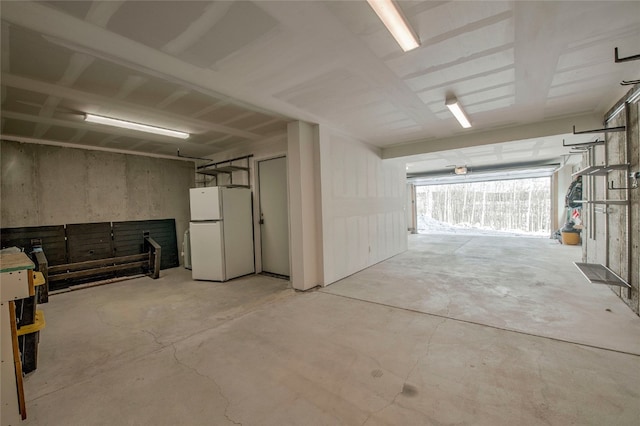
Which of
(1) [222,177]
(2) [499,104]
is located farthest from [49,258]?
(2) [499,104]

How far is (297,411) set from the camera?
1.67 m

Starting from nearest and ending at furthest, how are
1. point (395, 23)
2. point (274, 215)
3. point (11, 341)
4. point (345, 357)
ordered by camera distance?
point (11, 341) < point (395, 23) < point (345, 357) < point (274, 215)

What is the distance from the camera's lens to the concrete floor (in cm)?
166

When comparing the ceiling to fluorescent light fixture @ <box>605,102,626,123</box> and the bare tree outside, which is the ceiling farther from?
the bare tree outside

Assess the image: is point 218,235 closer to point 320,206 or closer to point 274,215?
point 274,215

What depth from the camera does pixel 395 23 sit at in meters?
1.88

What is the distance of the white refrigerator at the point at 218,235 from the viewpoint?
15.8 feet

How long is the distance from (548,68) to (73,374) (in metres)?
5.22

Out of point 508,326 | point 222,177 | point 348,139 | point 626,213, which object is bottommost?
point 508,326

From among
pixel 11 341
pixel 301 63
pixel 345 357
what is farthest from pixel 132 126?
pixel 345 357

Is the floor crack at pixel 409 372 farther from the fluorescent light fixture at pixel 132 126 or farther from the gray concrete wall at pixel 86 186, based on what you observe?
the gray concrete wall at pixel 86 186

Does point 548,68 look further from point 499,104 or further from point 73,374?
point 73,374

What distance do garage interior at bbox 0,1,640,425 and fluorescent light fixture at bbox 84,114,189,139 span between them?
270 mm

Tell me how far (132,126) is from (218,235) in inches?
85.6
